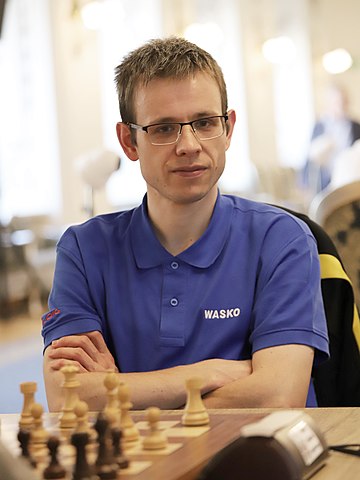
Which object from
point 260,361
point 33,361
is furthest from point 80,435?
point 33,361

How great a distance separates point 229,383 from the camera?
184cm

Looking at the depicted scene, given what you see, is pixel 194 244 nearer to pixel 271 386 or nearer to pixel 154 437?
pixel 271 386

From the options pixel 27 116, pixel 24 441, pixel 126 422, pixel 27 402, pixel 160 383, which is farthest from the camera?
pixel 27 116

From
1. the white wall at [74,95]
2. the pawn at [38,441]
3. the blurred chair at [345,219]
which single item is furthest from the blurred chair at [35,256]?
the pawn at [38,441]

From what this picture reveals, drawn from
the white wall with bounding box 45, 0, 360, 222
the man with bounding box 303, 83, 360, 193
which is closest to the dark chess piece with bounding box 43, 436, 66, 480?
the man with bounding box 303, 83, 360, 193

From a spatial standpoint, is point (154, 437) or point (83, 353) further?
point (83, 353)

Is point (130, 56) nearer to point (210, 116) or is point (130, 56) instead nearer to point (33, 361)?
point (210, 116)

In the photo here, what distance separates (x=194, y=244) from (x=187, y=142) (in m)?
0.21

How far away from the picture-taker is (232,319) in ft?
6.39

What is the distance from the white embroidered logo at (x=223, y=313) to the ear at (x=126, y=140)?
38 cm

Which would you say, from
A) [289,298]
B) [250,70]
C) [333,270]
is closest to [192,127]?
[289,298]

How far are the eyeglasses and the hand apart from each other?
0.39 metres

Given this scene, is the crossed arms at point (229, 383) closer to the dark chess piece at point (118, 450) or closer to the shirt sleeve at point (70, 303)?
the shirt sleeve at point (70, 303)

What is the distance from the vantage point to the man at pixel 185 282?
6.09 feet
